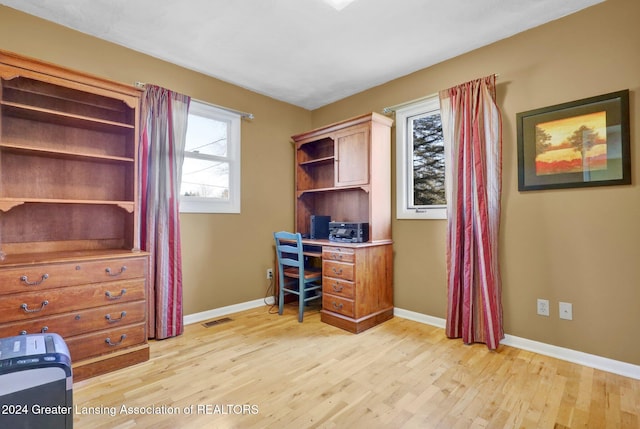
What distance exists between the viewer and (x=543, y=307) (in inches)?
93.7

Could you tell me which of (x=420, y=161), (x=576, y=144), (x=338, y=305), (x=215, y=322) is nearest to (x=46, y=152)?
(x=215, y=322)

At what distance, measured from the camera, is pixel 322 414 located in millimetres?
1667

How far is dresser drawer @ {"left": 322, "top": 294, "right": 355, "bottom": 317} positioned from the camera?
288 cm

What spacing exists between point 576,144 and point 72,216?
382cm

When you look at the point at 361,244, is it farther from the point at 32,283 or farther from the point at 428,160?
the point at 32,283

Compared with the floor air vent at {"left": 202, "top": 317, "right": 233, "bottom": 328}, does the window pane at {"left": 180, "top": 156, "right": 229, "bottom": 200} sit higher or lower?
higher

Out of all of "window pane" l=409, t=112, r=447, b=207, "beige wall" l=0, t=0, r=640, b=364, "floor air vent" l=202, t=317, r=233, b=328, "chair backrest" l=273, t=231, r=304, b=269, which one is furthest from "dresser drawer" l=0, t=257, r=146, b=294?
"window pane" l=409, t=112, r=447, b=207

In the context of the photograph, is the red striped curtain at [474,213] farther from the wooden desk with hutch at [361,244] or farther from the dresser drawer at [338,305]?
the dresser drawer at [338,305]

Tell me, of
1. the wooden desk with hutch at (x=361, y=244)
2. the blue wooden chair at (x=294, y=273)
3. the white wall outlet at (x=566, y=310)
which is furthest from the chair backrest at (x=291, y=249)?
the white wall outlet at (x=566, y=310)

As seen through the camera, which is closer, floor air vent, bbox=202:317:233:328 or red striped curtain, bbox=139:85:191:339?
red striped curtain, bbox=139:85:191:339

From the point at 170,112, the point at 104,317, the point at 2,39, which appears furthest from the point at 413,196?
the point at 2,39

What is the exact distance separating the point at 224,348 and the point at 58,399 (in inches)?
49.0

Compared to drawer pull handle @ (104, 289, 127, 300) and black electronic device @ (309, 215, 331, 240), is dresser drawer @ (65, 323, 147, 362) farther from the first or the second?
black electronic device @ (309, 215, 331, 240)

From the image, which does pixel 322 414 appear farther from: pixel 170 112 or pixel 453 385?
pixel 170 112
